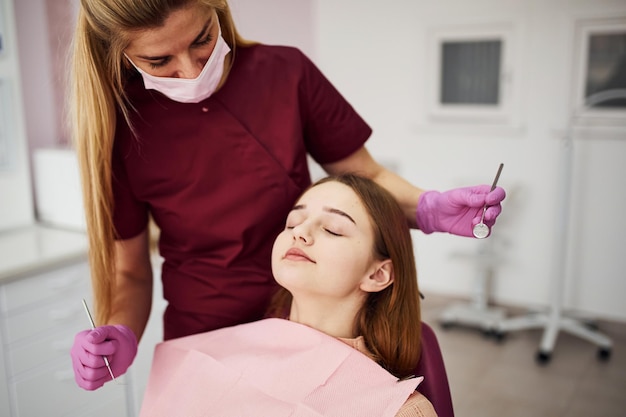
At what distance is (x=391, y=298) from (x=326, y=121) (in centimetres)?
39

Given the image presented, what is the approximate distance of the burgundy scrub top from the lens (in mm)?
1210

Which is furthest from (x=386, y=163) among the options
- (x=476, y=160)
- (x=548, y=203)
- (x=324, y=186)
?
(x=324, y=186)

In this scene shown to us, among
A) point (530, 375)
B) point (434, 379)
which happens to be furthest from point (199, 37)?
point (530, 375)

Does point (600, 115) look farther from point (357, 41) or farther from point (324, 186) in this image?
point (324, 186)

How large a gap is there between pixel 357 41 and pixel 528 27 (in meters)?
0.97

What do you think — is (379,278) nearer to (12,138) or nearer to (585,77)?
(12,138)

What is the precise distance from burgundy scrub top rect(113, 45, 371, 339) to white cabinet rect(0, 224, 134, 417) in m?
0.92

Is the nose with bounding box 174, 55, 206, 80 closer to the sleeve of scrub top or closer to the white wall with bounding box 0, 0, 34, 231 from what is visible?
the sleeve of scrub top

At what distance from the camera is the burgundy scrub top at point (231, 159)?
1.21 m

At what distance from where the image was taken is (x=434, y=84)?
11.7ft

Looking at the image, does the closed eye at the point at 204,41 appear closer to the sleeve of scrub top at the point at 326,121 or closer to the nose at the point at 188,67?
the nose at the point at 188,67

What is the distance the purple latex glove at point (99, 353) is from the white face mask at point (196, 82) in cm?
44

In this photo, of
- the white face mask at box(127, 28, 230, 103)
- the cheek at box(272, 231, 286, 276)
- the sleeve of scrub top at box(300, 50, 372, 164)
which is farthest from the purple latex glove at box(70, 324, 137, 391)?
the sleeve of scrub top at box(300, 50, 372, 164)

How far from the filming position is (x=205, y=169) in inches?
47.7
